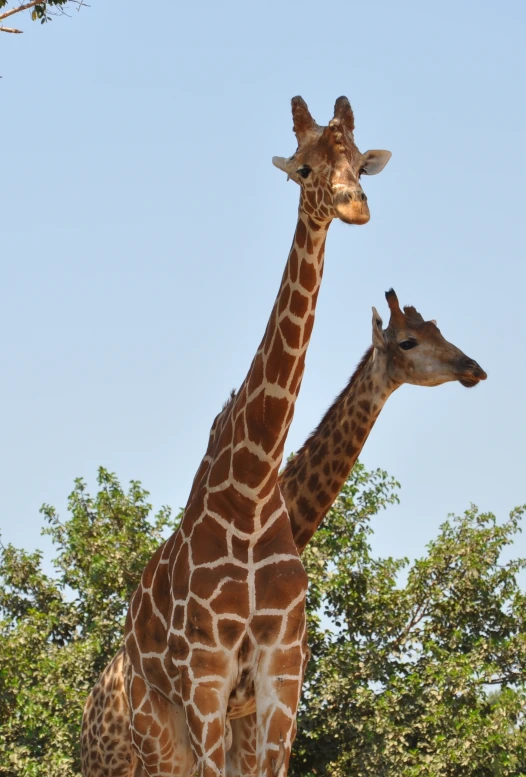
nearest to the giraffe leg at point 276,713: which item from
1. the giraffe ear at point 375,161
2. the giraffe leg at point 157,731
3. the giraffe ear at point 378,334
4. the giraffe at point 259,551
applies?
the giraffe at point 259,551

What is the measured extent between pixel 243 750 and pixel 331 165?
3.46m

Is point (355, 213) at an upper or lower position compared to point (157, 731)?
upper

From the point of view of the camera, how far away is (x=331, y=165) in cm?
647

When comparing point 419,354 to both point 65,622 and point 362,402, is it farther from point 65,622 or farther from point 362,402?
point 65,622

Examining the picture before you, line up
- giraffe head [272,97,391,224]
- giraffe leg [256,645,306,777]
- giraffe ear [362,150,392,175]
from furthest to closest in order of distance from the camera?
1. giraffe ear [362,150,392,175]
2. giraffe leg [256,645,306,777]
3. giraffe head [272,97,391,224]

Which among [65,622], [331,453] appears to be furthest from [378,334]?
[65,622]

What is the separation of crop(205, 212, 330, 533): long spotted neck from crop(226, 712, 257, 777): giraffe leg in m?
1.36

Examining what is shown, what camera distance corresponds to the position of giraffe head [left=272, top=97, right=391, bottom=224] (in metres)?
6.21

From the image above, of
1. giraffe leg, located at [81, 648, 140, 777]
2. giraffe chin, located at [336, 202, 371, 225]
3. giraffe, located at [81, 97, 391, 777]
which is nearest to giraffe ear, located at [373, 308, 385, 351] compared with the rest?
giraffe, located at [81, 97, 391, 777]

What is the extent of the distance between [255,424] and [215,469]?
15.7 inches

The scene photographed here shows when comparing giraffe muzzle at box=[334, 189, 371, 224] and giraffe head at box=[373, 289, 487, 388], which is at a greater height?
giraffe head at box=[373, 289, 487, 388]

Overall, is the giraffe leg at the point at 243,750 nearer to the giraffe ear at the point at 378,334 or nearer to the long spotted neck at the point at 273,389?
the long spotted neck at the point at 273,389

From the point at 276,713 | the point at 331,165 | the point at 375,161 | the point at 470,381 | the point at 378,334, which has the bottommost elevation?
the point at 276,713

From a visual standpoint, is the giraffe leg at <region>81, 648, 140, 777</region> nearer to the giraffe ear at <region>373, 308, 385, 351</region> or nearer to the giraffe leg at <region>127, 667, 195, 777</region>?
the giraffe leg at <region>127, 667, 195, 777</region>
